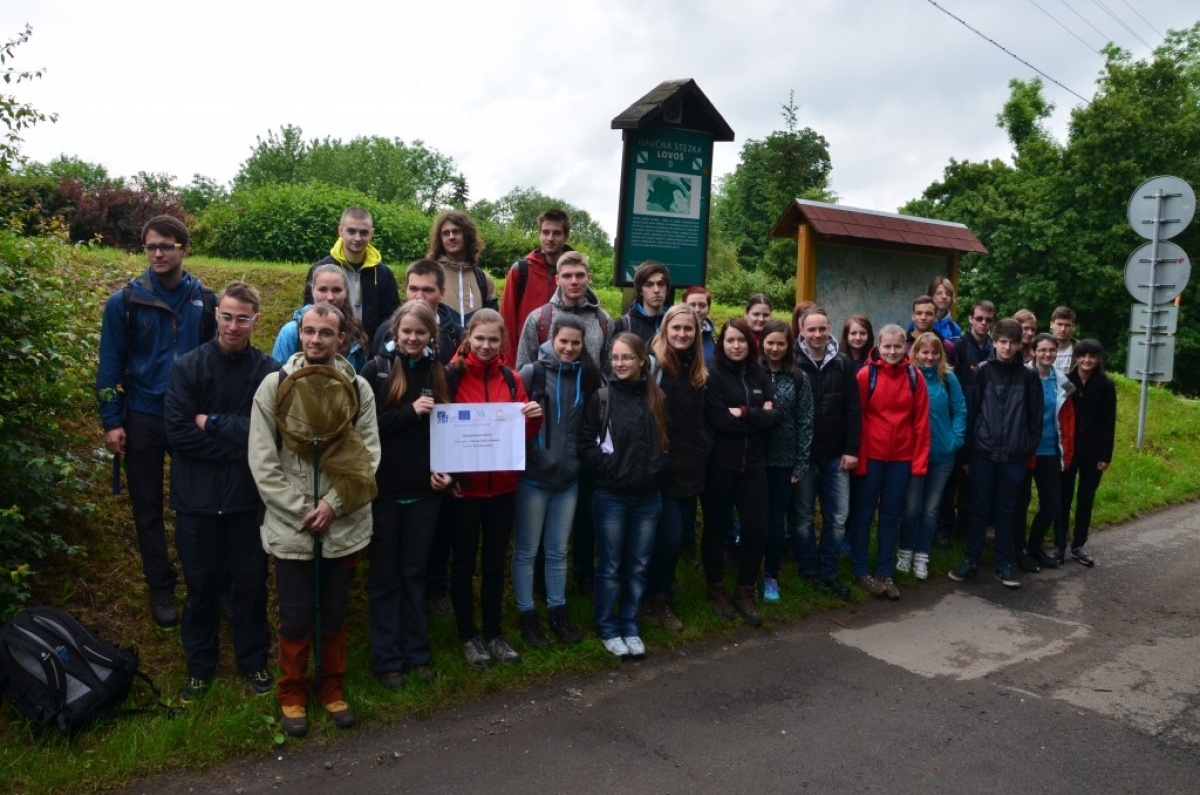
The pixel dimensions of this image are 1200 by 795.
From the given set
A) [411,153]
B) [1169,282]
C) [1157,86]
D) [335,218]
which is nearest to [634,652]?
[1169,282]

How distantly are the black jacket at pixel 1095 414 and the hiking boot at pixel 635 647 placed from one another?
16.7ft

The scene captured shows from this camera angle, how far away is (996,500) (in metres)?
7.48

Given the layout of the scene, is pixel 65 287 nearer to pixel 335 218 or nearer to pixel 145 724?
pixel 145 724

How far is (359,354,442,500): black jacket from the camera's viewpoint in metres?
4.85

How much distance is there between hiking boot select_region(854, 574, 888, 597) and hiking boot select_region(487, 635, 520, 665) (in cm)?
302

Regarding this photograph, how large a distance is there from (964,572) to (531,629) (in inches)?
156

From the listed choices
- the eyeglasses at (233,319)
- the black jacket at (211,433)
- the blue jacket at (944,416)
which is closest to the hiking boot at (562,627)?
the black jacket at (211,433)

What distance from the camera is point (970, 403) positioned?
749 centimetres

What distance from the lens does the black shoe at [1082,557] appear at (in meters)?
8.06

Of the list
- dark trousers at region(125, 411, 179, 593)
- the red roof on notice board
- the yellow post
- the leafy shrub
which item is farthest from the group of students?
the leafy shrub

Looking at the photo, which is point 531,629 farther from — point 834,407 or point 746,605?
point 834,407

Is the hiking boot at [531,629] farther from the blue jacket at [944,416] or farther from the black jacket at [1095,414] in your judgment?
the black jacket at [1095,414]

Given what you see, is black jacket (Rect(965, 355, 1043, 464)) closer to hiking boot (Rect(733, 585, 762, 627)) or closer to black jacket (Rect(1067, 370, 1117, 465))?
black jacket (Rect(1067, 370, 1117, 465))

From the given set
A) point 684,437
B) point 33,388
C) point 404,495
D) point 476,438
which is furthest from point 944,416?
point 33,388
